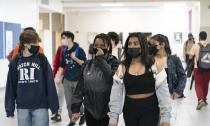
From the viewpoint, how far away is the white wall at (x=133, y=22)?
23.0 m

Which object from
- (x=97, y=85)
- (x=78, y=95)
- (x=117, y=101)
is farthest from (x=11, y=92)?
(x=117, y=101)

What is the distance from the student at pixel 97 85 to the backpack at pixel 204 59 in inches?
150

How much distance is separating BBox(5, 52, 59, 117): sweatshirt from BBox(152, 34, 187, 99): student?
54.1 inches

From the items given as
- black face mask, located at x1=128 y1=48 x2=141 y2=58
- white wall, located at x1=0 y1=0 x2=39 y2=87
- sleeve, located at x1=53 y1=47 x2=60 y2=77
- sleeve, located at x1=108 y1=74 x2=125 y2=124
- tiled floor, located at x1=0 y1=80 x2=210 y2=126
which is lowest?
tiled floor, located at x1=0 y1=80 x2=210 y2=126

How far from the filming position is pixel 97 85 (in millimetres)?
3006

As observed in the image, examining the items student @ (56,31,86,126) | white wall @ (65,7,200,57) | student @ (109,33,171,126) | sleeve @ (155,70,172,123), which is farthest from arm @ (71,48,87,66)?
white wall @ (65,7,200,57)

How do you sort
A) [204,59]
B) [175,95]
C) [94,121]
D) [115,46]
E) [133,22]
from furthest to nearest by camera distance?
[133,22] → [204,59] → [115,46] → [175,95] → [94,121]

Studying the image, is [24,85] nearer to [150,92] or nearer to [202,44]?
[150,92]

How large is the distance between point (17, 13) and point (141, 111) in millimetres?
9404

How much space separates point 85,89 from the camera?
3.10 meters

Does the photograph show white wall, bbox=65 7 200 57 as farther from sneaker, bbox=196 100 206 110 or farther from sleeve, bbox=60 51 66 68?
sleeve, bbox=60 51 66 68

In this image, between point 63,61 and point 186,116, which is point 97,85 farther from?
point 186,116

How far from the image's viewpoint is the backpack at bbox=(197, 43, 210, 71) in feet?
21.3

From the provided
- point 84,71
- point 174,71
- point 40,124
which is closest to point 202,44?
point 174,71
